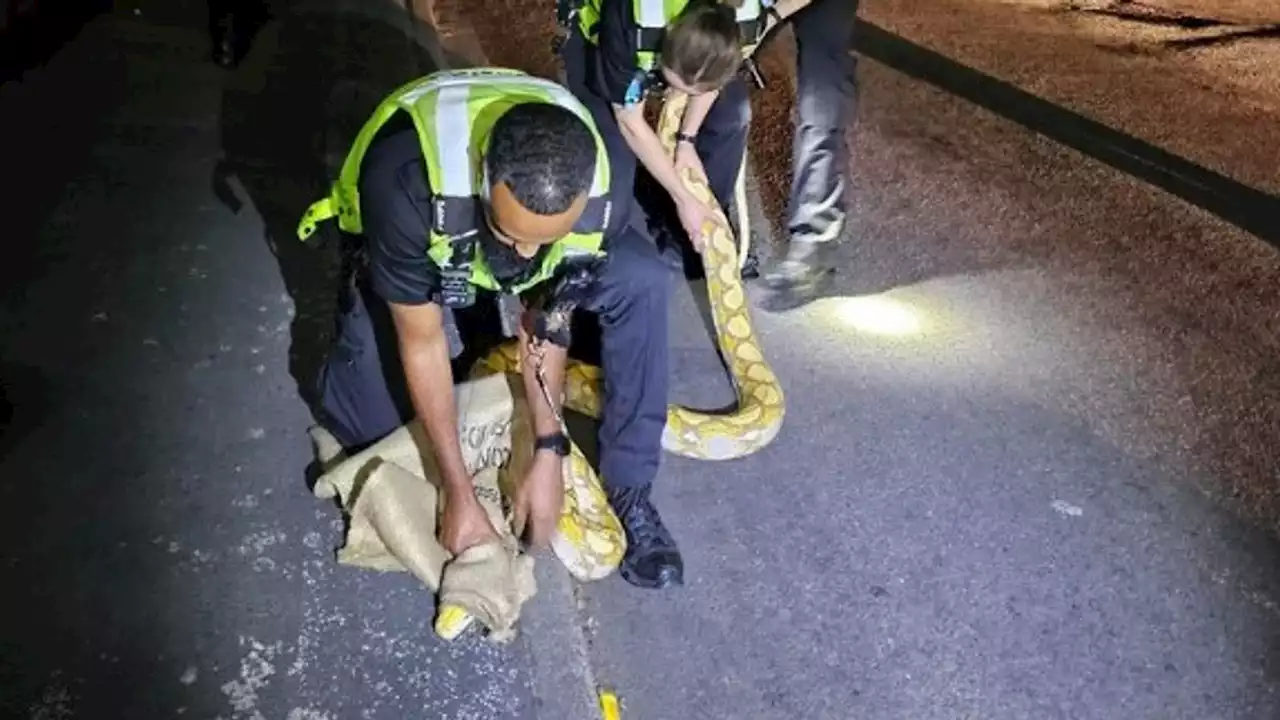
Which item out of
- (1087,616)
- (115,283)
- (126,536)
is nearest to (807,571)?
(1087,616)

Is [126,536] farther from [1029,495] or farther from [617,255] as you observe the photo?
[1029,495]

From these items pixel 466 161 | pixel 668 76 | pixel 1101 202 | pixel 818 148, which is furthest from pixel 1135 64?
pixel 466 161

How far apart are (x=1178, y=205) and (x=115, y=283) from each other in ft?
15.2

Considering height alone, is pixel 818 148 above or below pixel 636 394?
below

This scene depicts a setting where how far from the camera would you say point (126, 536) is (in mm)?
3230

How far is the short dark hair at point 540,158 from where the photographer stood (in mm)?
2514

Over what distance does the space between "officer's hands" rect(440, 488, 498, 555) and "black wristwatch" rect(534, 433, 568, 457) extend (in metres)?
0.23

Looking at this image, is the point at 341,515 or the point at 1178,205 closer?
the point at 341,515

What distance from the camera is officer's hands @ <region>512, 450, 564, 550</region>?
323cm

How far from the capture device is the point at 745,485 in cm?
382

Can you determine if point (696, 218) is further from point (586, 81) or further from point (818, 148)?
point (818, 148)

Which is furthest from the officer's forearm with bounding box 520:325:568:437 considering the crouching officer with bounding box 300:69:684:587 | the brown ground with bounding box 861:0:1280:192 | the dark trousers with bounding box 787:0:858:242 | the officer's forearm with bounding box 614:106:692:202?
the brown ground with bounding box 861:0:1280:192

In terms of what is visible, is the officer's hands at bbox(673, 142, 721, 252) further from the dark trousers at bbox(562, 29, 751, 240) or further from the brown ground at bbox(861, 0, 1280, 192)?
the brown ground at bbox(861, 0, 1280, 192)

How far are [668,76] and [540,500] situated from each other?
1.31 metres
